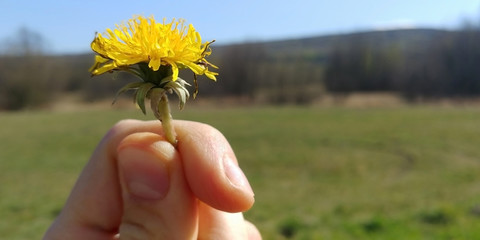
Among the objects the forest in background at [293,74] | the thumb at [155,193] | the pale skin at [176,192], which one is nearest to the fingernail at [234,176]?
the pale skin at [176,192]

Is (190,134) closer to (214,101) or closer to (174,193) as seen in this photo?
(174,193)

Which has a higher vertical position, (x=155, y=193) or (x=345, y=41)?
(x=155, y=193)

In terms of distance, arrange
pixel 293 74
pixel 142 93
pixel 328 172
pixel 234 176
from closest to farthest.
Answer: pixel 142 93
pixel 234 176
pixel 328 172
pixel 293 74

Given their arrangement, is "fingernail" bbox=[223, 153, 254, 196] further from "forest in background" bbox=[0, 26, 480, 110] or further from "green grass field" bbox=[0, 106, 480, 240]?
"forest in background" bbox=[0, 26, 480, 110]

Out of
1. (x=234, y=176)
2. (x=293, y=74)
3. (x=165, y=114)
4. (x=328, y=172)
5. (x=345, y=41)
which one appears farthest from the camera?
(x=345, y=41)

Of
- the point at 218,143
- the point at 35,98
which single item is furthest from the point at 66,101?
the point at 218,143

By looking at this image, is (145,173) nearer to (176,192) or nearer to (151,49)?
(176,192)

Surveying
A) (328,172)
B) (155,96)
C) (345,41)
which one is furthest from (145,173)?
(345,41)

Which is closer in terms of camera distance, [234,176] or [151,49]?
[151,49]
